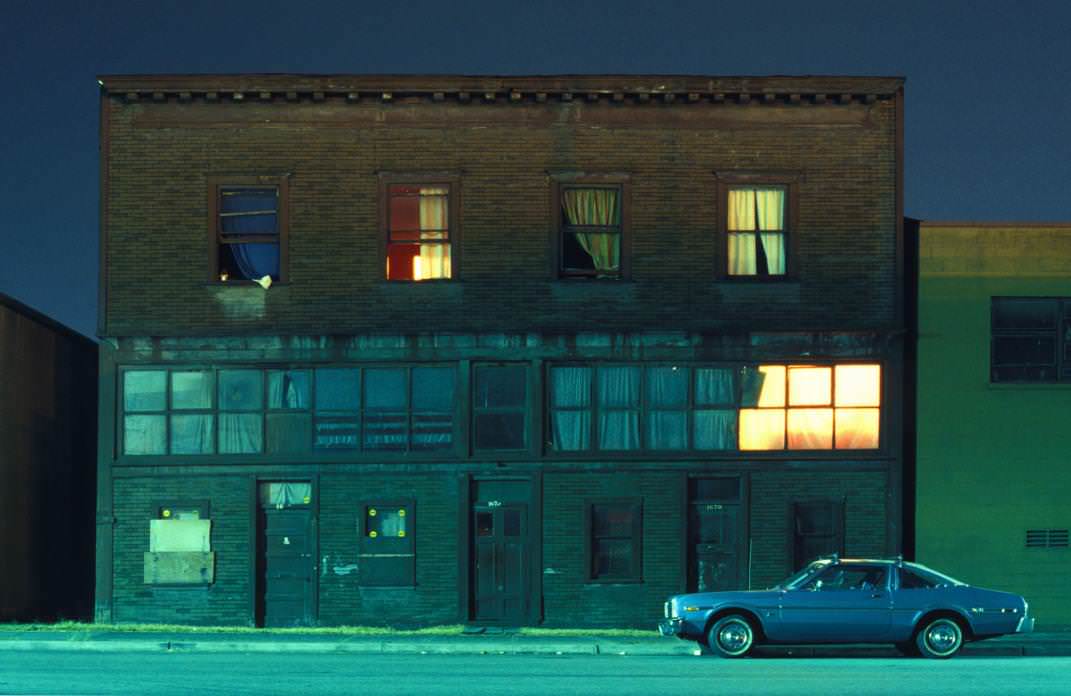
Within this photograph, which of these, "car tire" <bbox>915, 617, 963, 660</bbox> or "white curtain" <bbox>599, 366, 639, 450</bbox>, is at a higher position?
"white curtain" <bbox>599, 366, 639, 450</bbox>

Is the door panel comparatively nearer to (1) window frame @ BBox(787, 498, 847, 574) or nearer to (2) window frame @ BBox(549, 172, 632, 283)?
(1) window frame @ BBox(787, 498, 847, 574)

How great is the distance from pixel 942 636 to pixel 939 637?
4cm

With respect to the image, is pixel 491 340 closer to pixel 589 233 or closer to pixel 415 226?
pixel 415 226

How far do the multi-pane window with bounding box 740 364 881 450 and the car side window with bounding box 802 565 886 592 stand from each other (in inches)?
220

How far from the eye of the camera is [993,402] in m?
28.2

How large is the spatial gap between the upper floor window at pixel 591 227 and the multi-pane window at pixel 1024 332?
21.7 feet

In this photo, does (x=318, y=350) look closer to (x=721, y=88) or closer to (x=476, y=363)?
(x=476, y=363)

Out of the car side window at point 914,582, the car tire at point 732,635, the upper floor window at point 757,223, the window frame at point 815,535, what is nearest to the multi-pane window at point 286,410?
the upper floor window at point 757,223

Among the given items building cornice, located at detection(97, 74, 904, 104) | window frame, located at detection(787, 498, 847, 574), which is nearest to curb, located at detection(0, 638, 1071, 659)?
window frame, located at detection(787, 498, 847, 574)

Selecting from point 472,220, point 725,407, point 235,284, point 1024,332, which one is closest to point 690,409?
point 725,407

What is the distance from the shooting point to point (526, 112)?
28.2 m

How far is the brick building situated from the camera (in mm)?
27812

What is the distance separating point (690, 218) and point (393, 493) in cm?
689

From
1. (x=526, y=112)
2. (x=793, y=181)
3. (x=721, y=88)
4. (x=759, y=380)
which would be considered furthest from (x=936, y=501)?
(x=526, y=112)
